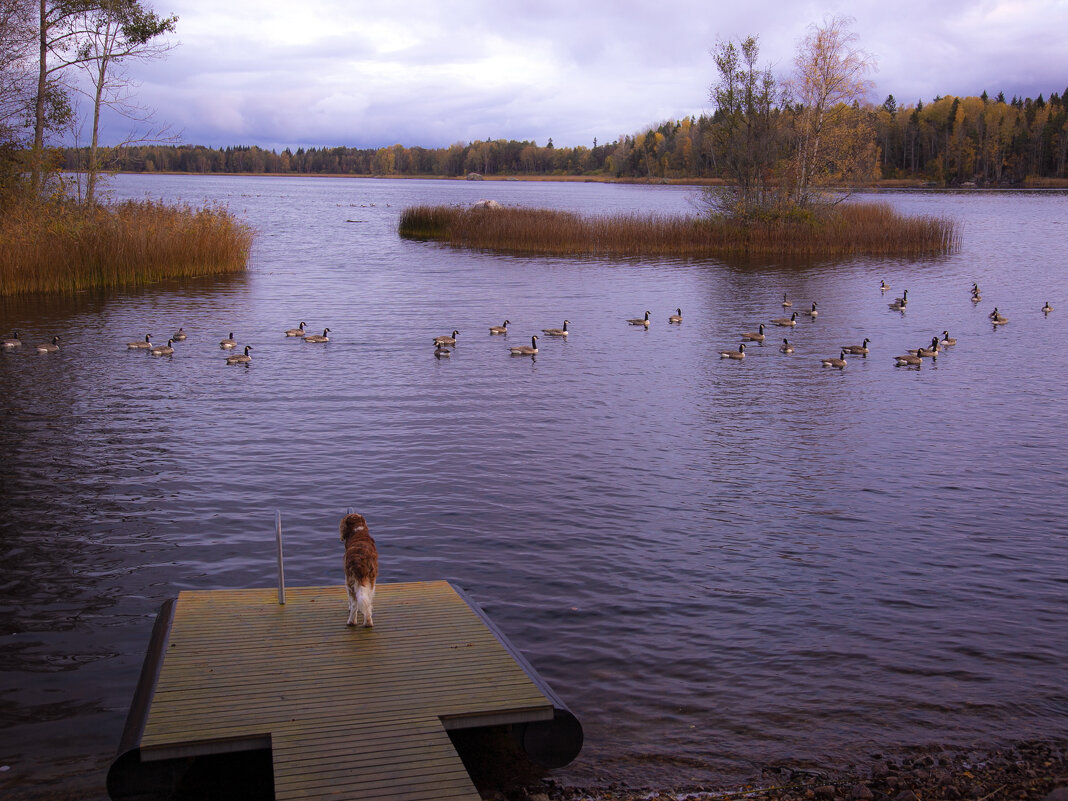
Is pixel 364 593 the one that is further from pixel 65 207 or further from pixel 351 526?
pixel 65 207

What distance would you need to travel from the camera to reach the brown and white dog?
750cm

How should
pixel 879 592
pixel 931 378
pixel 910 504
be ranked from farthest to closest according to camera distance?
pixel 931 378 → pixel 910 504 → pixel 879 592

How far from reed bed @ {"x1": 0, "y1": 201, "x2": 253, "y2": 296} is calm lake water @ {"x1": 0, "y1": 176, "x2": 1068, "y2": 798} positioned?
9.11ft

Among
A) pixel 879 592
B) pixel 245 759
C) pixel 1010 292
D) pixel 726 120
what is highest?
pixel 726 120

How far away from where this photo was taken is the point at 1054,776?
6.62 meters

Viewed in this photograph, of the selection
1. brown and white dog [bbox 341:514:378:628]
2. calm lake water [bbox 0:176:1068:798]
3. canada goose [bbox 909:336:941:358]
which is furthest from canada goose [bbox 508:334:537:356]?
brown and white dog [bbox 341:514:378:628]

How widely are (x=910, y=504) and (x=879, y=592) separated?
3185mm

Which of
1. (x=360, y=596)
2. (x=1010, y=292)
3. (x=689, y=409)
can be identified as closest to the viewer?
(x=360, y=596)

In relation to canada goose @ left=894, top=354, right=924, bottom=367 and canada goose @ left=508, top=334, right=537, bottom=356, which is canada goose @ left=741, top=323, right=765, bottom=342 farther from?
canada goose @ left=508, top=334, right=537, bottom=356

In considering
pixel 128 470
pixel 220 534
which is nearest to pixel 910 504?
pixel 220 534

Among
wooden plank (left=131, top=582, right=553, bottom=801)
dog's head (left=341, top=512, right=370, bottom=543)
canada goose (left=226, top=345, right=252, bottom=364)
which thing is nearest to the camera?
wooden plank (left=131, top=582, right=553, bottom=801)

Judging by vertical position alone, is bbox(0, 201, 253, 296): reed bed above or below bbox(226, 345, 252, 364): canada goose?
above

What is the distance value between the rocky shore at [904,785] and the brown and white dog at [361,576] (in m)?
2.08

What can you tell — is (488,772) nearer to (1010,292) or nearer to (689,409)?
(689,409)
